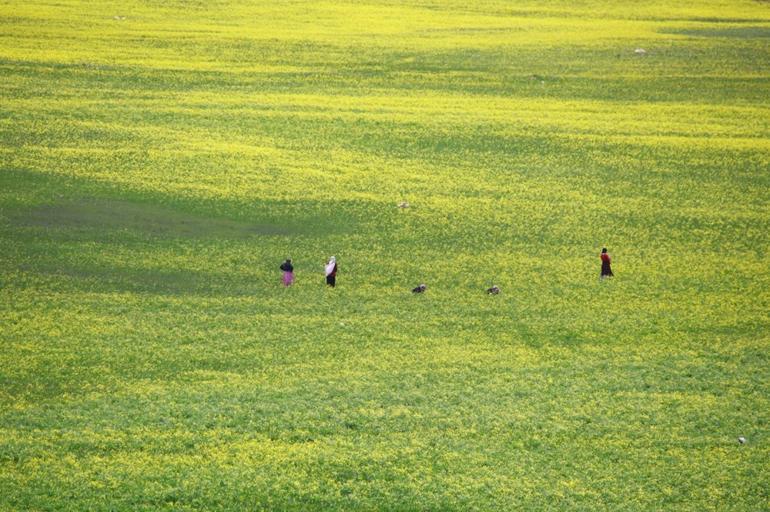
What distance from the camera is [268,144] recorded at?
5162 centimetres

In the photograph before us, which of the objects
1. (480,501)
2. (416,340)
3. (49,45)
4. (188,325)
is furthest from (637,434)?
(49,45)

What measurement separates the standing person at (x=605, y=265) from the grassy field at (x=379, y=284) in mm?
365

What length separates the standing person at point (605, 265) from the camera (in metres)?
33.2

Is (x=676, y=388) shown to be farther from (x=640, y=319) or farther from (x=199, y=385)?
(x=199, y=385)

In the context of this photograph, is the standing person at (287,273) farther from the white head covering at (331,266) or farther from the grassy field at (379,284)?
the white head covering at (331,266)

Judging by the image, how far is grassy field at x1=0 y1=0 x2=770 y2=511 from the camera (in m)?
21.6

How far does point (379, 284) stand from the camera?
3288 cm

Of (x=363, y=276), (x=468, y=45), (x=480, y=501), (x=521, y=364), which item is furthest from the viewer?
(x=468, y=45)

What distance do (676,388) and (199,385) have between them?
10407 mm

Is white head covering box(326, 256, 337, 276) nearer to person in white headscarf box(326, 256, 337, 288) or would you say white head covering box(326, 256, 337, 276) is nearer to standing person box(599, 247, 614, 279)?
person in white headscarf box(326, 256, 337, 288)

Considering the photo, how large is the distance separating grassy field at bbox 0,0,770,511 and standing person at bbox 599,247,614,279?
36 cm

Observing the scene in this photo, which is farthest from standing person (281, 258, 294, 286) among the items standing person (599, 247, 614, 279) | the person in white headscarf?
standing person (599, 247, 614, 279)

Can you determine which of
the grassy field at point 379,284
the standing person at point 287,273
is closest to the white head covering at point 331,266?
the grassy field at point 379,284

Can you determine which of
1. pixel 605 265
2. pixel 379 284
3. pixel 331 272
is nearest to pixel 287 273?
pixel 331 272
